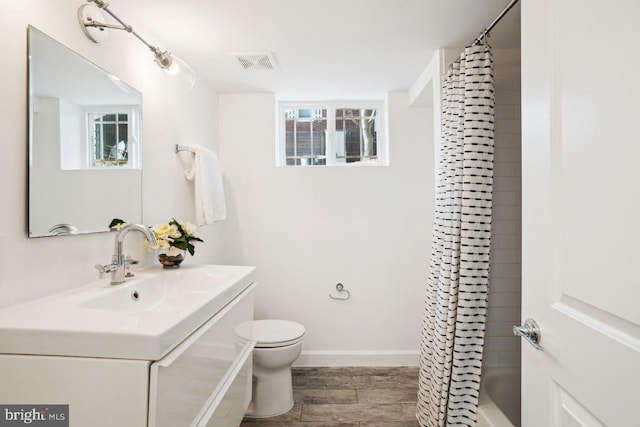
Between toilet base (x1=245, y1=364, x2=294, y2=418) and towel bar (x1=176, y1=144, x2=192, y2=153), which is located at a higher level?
towel bar (x1=176, y1=144, x2=192, y2=153)

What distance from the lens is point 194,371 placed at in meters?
1.06

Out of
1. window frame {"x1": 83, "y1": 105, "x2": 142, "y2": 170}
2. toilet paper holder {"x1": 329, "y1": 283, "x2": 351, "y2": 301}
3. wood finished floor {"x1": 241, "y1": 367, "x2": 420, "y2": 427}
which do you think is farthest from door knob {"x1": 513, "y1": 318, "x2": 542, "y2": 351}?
toilet paper holder {"x1": 329, "y1": 283, "x2": 351, "y2": 301}

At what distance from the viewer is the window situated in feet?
9.91

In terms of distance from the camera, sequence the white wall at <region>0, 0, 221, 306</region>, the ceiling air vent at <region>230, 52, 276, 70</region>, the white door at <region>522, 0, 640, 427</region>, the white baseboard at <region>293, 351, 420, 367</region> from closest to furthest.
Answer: the white door at <region>522, 0, 640, 427</region>, the white wall at <region>0, 0, 221, 306</region>, the ceiling air vent at <region>230, 52, 276, 70</region>, the white baseboard at <region>293, 351, 420, 367</region>

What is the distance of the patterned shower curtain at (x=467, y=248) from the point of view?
5.55 feet

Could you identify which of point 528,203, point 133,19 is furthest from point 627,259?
point 133,19

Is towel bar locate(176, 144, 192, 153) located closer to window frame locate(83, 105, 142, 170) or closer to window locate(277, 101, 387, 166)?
window frame locate(83, 105, 142, 170)

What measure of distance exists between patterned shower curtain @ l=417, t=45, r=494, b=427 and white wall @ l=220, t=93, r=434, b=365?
37.6 inches

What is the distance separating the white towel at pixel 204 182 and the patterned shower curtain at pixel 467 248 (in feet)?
4.62

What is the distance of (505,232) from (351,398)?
1448mm

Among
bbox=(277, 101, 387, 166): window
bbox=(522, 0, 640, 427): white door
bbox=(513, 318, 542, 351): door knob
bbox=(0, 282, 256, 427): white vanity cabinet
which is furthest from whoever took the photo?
bbox=(277, 101, 387, 166): window

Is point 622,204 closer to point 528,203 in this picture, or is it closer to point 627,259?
point 627,259

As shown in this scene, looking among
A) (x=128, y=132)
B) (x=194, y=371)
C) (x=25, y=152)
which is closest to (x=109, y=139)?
(x=128, y=132)

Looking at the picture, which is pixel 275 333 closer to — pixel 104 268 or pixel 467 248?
pixel 104 268
